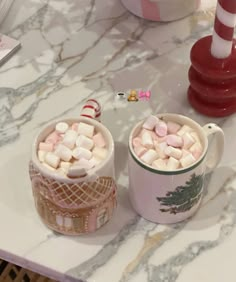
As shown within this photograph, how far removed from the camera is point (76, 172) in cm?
69

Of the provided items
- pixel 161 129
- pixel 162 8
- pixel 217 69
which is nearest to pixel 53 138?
pixel 161 129

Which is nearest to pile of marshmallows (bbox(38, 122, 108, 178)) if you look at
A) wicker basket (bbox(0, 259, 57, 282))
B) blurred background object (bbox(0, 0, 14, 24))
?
wicker basket (bbox(0, 259, 57, 282))

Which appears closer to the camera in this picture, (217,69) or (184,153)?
(184,153)

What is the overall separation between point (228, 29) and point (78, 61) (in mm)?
240

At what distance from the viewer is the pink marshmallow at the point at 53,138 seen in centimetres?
74

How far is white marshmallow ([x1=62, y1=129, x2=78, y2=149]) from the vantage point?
2.36 feet

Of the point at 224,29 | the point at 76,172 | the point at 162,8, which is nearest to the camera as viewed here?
the point at 76,172

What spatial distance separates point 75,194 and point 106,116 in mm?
200

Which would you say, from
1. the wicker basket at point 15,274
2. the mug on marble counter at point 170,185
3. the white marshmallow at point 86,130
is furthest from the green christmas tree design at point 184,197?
the wicker basket at point 15,274

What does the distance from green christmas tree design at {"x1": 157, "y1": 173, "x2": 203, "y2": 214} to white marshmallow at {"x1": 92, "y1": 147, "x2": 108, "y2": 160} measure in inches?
2.9

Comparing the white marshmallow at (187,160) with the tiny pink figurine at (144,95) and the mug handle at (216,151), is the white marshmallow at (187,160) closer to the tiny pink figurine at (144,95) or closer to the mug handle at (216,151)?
the mug handle at (216,151)

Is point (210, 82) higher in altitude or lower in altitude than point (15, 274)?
higher

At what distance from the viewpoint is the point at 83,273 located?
0.72 m

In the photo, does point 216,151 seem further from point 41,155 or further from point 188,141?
point 41,155
